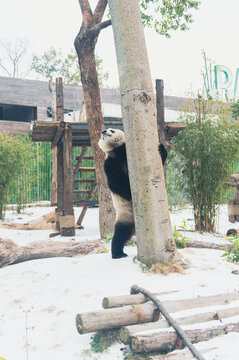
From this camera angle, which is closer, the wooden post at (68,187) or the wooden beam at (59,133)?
the wooden beam at (59,133)

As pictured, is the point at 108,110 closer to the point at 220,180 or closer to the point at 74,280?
the point at 220,180

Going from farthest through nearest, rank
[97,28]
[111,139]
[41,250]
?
[97,28] → [41,250] → [111,139]

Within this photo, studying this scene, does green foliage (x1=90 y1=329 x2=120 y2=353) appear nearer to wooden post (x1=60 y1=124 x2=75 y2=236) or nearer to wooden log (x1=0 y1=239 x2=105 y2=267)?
wooden log (x1=0 y1=239 x2=105 y2=267)

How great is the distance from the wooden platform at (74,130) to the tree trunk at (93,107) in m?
0.78

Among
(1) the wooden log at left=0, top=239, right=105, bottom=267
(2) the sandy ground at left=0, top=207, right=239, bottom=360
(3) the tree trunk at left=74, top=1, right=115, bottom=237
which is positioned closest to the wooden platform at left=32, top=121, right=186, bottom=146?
(3) the tree trunk at left=74, top=1, right=115, bottom=237

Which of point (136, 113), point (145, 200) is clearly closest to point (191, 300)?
point (145, 200)

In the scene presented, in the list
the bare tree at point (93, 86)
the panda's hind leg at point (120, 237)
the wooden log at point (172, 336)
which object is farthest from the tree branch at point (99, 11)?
the wooden log at point (172, 336)

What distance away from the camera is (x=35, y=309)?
3.04 m

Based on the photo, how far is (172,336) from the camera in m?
2.38

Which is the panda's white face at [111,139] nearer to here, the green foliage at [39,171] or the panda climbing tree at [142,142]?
the panda climbing tree at [142,142]

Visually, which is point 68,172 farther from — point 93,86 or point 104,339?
point 104,339

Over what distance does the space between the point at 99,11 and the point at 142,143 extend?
430cm

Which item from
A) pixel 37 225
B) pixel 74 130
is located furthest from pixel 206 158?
pixel 37 225

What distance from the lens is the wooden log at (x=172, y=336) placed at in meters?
2.31
